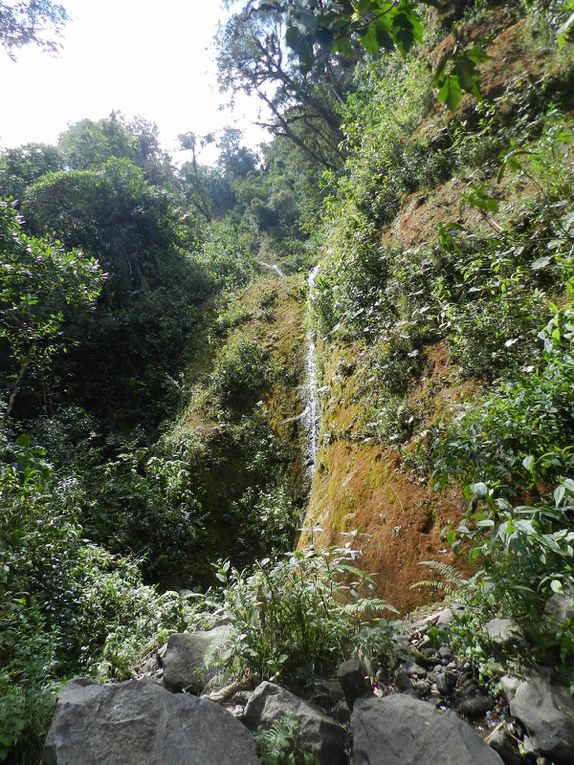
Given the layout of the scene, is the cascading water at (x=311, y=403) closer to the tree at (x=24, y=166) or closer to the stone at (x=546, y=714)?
the stone at (x=546, y=714)

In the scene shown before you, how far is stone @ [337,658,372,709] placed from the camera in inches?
83.1

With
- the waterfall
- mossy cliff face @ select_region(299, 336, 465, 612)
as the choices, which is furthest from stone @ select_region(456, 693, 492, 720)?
the waterfall

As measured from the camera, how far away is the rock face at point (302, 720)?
187cm

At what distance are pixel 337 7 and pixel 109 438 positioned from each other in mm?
8359

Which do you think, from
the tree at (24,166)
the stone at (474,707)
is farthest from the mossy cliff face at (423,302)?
the tree at (24,166)

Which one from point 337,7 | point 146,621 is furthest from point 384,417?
point 337,7

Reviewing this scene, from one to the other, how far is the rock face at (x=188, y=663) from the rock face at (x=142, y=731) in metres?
0.52

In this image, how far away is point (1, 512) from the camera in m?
4.20

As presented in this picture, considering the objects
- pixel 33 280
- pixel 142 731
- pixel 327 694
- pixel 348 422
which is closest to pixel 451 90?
pixel 327 694

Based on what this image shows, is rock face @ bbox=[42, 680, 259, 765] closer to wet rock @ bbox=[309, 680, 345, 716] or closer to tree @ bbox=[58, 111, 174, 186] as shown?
wet rock @ bbox=[309, 680, 345, 716]

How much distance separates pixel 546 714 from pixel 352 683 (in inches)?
33.7

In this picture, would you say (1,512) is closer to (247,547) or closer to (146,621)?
(146,621)

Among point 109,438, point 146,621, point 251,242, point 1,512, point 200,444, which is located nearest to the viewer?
point 146,621

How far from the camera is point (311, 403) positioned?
736 cm
